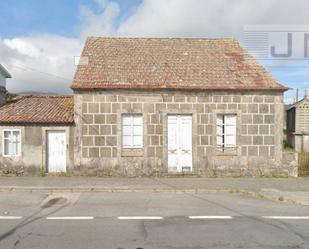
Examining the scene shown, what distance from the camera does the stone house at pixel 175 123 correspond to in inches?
576

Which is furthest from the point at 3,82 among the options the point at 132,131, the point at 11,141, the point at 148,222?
the point at 148,222

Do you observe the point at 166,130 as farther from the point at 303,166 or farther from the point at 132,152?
the point at 303,166

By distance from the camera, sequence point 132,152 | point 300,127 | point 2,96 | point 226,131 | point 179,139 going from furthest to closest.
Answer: point 300,127
point 2,96
point 226,131
point 179,139
point 132,152

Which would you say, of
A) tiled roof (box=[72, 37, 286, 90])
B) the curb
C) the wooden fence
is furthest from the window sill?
the wooden fence

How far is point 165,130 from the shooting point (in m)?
14.8

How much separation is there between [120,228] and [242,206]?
151 inches

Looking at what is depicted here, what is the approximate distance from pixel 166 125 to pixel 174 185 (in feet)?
10.1

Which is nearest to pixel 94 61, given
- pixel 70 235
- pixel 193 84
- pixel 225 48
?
pixel 193 84

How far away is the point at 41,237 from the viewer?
21.3 feet

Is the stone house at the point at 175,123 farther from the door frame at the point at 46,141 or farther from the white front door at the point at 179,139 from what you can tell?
the door frame at the point at 46,141

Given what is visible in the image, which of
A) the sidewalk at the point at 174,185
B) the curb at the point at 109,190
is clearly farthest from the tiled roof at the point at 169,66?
the curb at the point at 109,190

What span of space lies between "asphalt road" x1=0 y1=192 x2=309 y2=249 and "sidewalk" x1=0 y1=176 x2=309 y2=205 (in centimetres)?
77

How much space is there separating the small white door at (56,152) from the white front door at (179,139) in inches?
171

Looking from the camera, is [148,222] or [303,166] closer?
[148,222]
